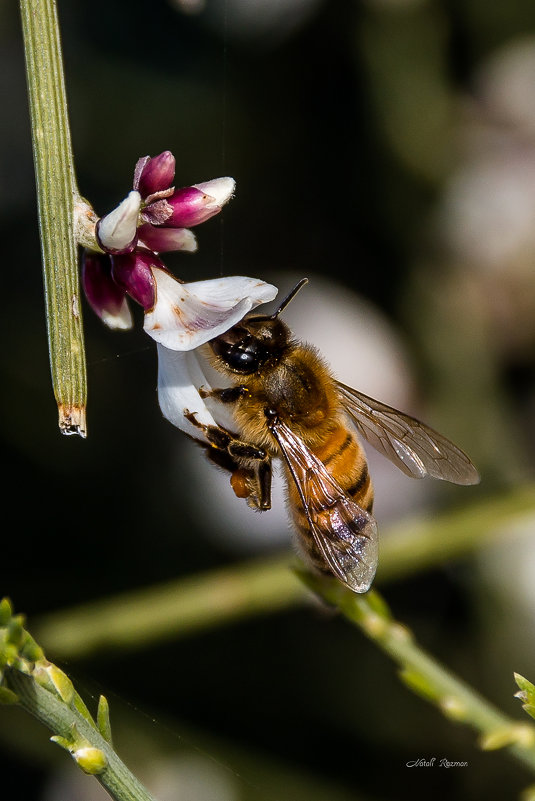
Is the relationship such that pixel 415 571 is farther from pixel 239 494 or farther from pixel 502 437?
pixel 239 494

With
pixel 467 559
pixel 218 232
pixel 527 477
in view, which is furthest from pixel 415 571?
pixel 218 232

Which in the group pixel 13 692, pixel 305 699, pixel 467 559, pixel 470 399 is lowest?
pixel 305 699

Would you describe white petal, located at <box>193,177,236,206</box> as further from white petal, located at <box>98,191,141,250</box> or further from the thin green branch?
the thin green branch

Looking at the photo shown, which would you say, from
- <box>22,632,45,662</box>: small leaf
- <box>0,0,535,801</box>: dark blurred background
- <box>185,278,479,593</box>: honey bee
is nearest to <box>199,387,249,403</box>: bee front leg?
<box>185,278,479,593</box>: honey bee

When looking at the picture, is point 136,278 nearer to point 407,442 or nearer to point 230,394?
point 230,394

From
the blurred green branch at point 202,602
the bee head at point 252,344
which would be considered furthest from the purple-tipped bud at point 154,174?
the blurred green branch at point 202,602

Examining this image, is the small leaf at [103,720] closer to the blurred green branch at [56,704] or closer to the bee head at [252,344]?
the blurred green branch at [56,704]

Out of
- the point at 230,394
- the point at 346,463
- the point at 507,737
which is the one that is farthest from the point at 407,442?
the point at 507,737
